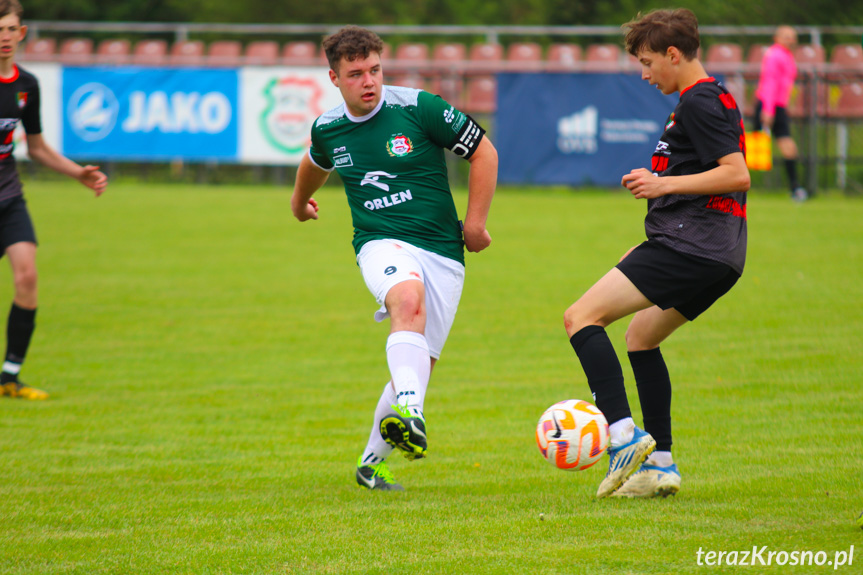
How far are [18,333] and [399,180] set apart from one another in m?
3.90

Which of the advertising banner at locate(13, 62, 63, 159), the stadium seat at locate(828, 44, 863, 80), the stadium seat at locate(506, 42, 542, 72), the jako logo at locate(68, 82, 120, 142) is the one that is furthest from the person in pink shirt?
the advertising banner at locate(13, 62, 63, 159)

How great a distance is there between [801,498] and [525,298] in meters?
6.09

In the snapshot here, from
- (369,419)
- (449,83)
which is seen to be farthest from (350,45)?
(449,83)

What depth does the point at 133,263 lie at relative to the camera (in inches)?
502

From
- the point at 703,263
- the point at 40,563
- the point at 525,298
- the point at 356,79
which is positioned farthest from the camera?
the point at 525,298

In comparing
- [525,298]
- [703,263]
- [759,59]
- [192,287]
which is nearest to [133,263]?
[192,287]

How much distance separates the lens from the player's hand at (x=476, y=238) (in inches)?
181

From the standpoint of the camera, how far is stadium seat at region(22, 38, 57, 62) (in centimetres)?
2353

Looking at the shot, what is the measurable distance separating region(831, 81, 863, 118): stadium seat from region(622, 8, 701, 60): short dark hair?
1549 cm

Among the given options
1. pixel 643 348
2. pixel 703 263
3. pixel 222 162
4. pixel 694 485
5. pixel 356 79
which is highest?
pixel 356 79

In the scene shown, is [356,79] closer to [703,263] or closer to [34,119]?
[703,263]

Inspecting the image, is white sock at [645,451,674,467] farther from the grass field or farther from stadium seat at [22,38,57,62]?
stadium seat at [22,38,57,62]

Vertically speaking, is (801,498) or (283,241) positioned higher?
Answer: (801,498)

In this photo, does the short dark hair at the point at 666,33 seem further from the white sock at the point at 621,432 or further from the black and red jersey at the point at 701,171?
the white sock at the point at 621,432
